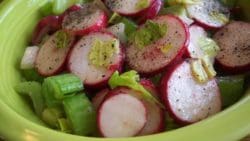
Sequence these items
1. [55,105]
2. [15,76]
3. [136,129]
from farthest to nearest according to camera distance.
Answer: [15,76] < [55,105] < [136,129]

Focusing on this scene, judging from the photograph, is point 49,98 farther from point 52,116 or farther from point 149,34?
point 149,34

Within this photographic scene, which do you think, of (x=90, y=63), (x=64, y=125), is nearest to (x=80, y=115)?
(x=64, y=125)

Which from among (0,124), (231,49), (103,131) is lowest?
(231,49)

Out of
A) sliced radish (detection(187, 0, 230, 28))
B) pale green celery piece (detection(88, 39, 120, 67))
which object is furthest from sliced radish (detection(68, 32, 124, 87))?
sliced radish (detection(187, 0, 230, 28))

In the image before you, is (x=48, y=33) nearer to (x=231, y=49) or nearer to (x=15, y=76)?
(x=15, y=76)

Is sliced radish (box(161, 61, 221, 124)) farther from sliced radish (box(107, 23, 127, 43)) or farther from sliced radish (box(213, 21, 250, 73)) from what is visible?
sliced radish (box(107, 23, 127, 43))

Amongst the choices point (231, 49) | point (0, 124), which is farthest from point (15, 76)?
point (231, 49)
